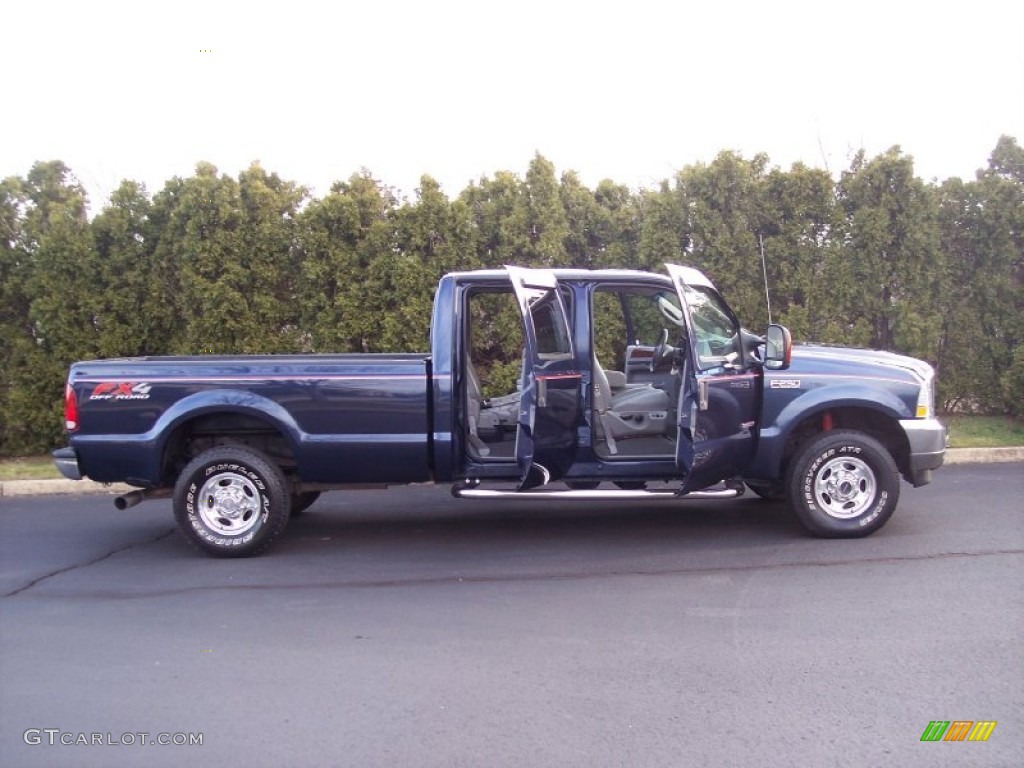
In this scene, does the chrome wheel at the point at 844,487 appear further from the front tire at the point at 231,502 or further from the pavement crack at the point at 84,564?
the pavement crack at the point at 84,564

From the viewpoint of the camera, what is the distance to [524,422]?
6.20m

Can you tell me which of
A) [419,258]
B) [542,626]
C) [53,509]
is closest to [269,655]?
[542,626]

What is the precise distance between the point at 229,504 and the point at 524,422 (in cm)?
235

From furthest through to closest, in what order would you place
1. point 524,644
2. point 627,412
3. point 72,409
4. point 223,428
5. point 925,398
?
point 627,412, point 223,428, point 925,398, point 72,409, point 524,644

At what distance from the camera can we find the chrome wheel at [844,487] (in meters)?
6.42

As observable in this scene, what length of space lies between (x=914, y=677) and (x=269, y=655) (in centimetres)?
331

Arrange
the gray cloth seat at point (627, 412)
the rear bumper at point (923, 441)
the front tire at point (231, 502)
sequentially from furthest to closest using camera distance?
the gray cloth seat at point (627, 412), the rear bumper at point (923, 441), the front tire at point (231, 502)

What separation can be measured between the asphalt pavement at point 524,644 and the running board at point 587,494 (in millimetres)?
429

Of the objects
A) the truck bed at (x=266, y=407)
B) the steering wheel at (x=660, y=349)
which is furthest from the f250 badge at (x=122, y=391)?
the steering wheel at (x=660, y=349)

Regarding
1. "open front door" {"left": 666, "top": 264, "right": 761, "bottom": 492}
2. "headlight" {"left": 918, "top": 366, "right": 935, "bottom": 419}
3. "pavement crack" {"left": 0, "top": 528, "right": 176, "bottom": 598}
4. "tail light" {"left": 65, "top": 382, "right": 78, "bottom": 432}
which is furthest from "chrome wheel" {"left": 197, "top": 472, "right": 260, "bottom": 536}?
"headlight" {"left": 918, "top": 366, "right": 935, "bottom": 419}

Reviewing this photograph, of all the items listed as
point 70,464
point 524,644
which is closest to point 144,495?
point 70,464

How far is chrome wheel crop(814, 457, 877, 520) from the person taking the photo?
21.1ft

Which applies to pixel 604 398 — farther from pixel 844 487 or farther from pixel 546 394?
pixel 844 487

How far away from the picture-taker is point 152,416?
6.31 m
